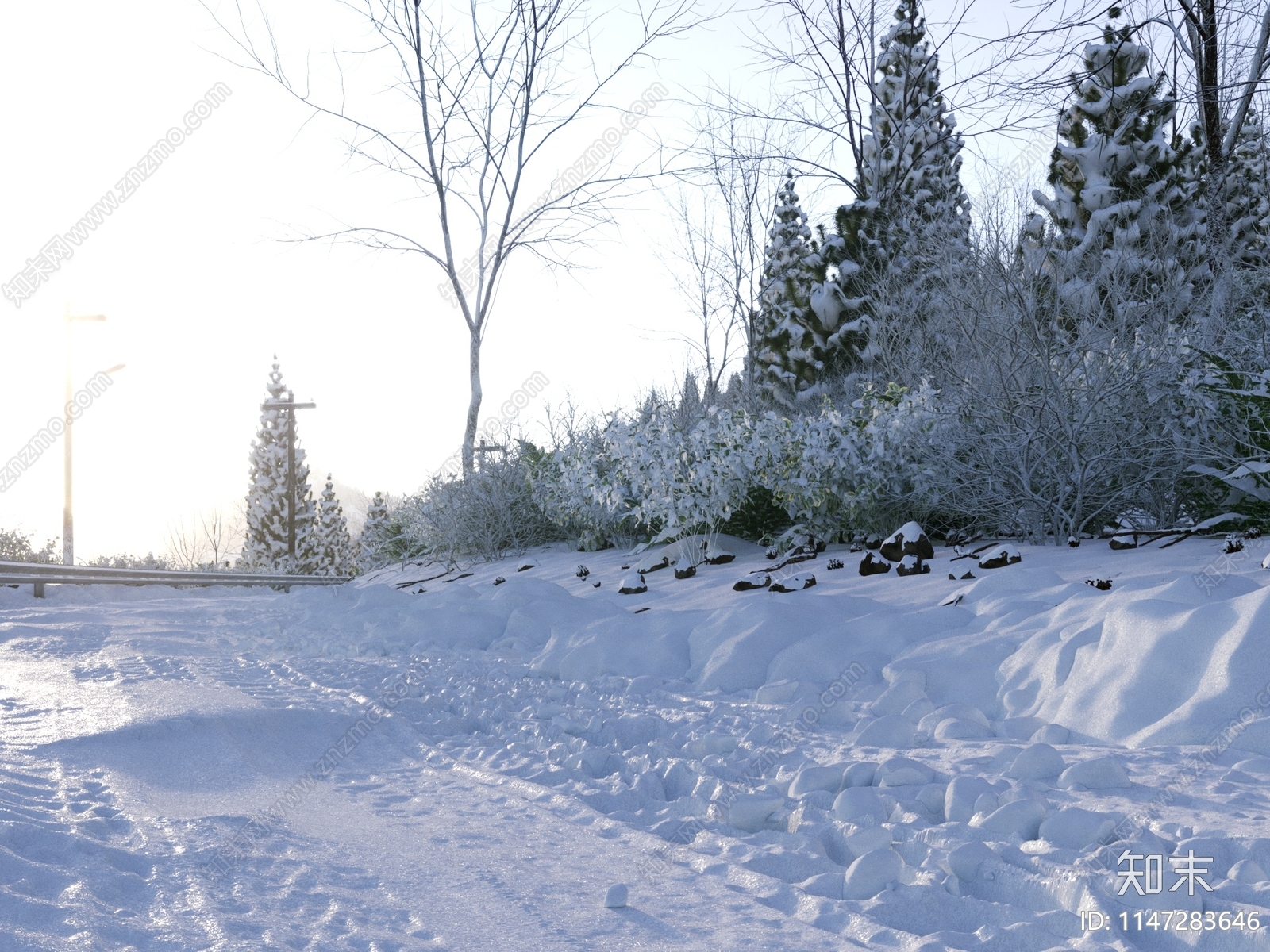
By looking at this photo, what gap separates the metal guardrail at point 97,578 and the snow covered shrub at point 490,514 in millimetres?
2782

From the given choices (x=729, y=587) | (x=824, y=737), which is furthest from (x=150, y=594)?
(x=824, y=737)

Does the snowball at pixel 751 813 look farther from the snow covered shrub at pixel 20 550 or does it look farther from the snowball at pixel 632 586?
the snow covered shrub at pixel 20 550

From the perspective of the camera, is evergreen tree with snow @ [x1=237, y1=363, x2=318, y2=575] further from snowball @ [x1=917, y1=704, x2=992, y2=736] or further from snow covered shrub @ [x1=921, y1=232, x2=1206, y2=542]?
snowball @ [x1=917, y1=704, x2=992, y2=736]

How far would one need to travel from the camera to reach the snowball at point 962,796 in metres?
2.28

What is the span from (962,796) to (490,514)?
30.3ft

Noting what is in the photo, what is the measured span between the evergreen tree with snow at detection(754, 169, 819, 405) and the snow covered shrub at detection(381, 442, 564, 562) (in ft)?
35.9

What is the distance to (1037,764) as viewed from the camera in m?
2.55

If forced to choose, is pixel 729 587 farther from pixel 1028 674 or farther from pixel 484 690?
pixel 1028 674

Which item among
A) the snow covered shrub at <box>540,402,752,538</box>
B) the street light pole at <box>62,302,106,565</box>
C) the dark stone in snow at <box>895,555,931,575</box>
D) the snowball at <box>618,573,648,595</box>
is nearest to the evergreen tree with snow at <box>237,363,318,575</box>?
the street light pole at <box>62,302,106,565</box>

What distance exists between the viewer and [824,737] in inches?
123

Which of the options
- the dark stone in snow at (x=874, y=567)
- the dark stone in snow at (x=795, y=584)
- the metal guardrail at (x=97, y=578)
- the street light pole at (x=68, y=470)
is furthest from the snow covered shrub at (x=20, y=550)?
the dark stone in snow at (x=874, y=567)

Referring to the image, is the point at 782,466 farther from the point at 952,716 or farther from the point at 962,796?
the point at 962,796

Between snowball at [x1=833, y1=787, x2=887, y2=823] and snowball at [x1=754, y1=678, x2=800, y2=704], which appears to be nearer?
snowball at [x1=833, y1=787, x2=887, y2=823]

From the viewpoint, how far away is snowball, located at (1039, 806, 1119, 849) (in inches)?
81.4
